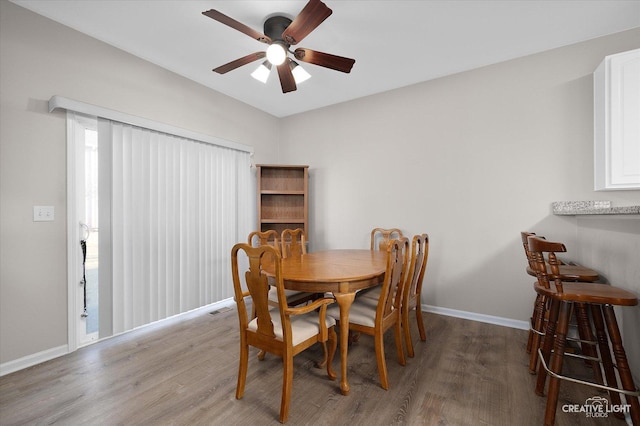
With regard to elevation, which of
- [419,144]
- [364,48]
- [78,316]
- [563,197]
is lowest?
[78,316]

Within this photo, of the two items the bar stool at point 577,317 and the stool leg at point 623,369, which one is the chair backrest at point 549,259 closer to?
the bar stool at point 577,317

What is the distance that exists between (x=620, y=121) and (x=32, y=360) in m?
4.82

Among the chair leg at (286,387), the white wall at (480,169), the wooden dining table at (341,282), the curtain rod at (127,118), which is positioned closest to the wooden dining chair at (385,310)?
the wooden dining table at (341,282)

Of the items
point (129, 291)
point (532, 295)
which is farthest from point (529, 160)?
point (129, 291)

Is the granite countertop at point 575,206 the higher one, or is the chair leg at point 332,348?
the granite countertop at point 575,206

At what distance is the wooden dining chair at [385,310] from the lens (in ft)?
5.84

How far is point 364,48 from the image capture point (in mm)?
2613

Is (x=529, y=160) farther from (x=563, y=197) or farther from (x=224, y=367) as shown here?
(x=224, y=367)

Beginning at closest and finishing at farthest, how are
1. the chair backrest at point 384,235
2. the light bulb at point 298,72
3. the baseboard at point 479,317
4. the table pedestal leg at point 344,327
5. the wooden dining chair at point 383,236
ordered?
1. the table pedestal leg at point 344,327
2. the light bulb at point 298,72
3. the baseboard at point 479,317
4. the wooden dining chair at point 383,236
5. the chair backrest at point 384,235

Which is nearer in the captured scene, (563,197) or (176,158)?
→ (563,197)

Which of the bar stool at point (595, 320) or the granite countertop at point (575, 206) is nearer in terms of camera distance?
the bar stool at point (595, 320)

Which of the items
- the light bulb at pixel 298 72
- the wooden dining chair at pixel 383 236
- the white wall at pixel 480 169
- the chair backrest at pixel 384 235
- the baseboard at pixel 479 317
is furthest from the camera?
the chair backrest at pixel 384 235

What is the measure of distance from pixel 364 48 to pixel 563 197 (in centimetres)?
230

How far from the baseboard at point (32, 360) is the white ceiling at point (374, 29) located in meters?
2.62
